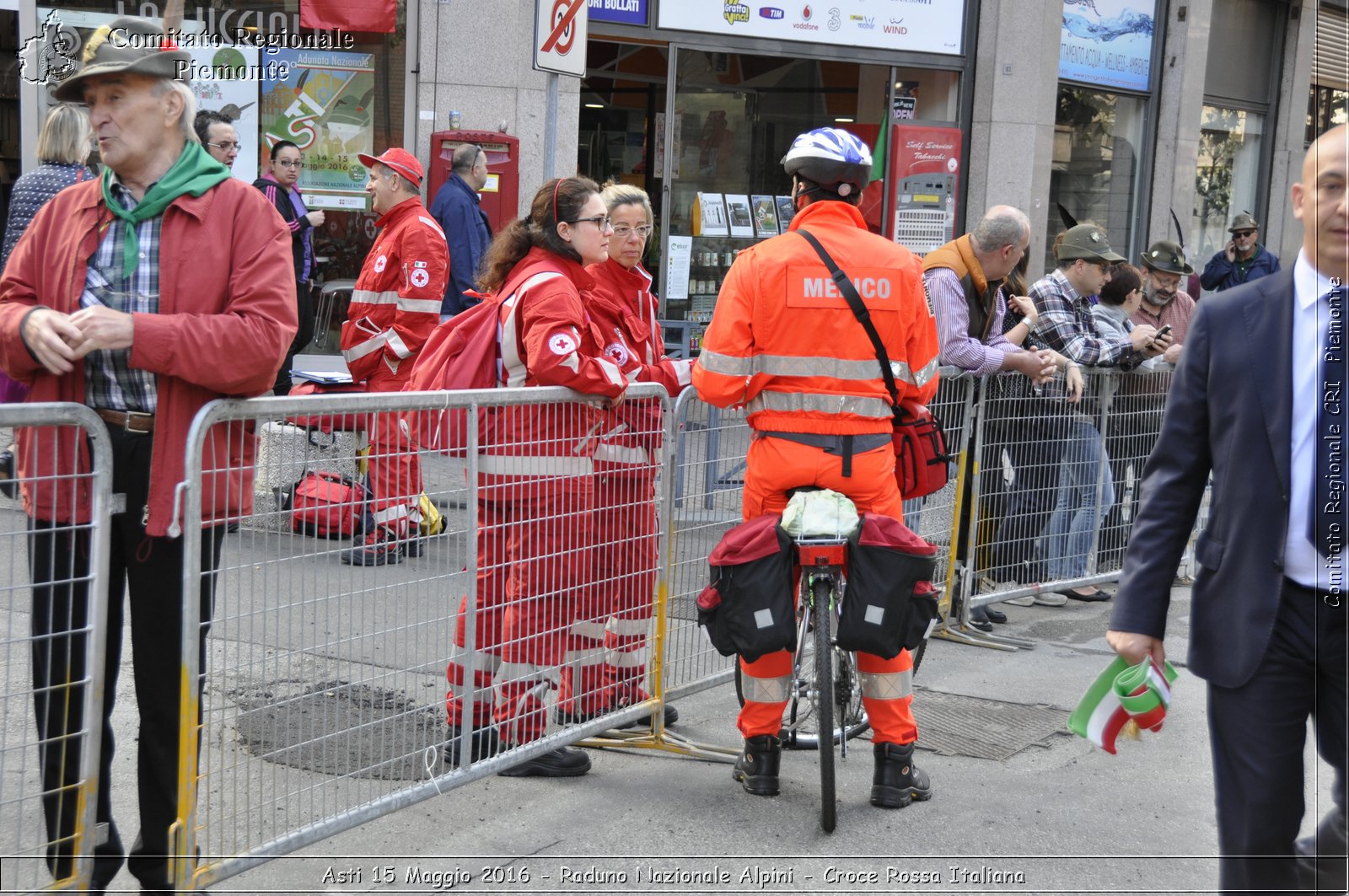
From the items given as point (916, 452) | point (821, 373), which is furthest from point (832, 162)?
point (916, 452)

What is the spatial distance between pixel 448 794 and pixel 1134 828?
226 centimetres

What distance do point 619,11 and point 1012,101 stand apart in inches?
180

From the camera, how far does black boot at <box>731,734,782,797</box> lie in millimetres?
4758

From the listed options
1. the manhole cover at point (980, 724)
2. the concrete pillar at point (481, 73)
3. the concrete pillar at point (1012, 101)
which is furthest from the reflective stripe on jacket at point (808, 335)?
the concrete pillar at point (1012, 101)

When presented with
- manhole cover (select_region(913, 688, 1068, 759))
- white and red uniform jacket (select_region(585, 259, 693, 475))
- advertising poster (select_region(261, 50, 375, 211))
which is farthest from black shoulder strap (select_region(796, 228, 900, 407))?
advertising poster (select_region(261, 50, 375, 211))

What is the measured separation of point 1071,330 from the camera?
294 inches

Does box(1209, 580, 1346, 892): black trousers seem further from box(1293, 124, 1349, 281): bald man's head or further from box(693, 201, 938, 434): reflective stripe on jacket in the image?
box(693, 201, 938, 434): reflective stripe on jacket

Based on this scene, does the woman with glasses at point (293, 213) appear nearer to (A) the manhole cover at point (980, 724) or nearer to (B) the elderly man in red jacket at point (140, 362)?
(A) the manhole cover at point (980, 724)

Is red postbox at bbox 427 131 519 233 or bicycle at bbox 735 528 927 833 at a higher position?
red postbox at bbox 427 131 519 233

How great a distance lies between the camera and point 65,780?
3.38 m

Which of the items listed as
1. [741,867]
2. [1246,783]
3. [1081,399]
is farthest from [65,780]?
[1081,399]

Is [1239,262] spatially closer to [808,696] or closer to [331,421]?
[808,696]

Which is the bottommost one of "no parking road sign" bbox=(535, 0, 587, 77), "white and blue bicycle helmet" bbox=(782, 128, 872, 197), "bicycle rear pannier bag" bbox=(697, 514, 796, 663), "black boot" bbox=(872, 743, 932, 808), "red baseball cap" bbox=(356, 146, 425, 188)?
"black boot" bbox=(872, 743, 932, 808)

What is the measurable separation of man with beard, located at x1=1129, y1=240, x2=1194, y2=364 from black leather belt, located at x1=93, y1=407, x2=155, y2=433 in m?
6.47
